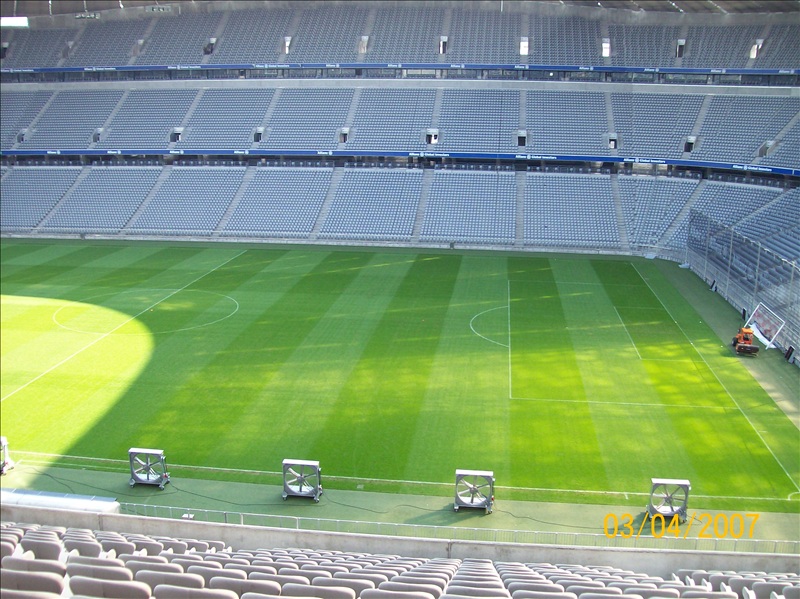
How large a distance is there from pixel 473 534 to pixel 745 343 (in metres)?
15.5

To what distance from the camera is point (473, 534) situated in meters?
16.7

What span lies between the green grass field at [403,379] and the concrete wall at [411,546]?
4910 millimetres

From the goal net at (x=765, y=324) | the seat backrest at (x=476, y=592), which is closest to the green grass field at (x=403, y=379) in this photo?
the goal net at (x=765, y=324)

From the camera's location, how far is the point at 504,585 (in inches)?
409

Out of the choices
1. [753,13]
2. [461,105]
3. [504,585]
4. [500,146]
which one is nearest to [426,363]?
[504,585]

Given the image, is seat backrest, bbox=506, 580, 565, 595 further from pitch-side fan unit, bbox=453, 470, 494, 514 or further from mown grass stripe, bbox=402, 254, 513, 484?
mown grass stripe, bbox=402, 254, 513, 484

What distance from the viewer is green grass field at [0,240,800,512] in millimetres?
19938

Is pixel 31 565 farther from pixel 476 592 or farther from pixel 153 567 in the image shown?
pixel 476 592

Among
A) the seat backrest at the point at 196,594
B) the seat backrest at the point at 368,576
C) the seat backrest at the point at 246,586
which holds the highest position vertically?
the seat backrest at the point at 196,594

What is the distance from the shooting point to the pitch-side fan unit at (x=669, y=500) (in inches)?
672

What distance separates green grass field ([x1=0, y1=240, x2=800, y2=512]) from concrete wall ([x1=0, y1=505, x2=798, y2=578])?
4.91 metres

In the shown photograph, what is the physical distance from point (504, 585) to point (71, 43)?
5948cm

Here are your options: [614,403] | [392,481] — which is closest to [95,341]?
[392,481]

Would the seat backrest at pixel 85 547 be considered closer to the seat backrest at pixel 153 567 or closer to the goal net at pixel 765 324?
the seat backrest at pixel 153 567
